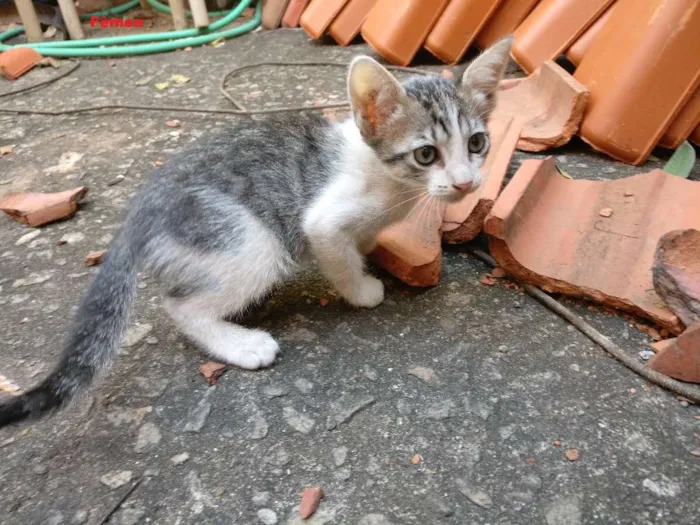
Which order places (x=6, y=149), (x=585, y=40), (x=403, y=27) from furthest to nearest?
(x=403, y=27)
(x=6, y=149)
(x=585, y=40)

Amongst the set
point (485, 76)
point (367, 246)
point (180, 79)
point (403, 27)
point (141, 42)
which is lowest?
point (141, 42)

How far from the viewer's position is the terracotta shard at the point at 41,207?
287cm

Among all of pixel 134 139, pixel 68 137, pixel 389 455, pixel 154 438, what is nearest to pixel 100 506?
pixel 154 438

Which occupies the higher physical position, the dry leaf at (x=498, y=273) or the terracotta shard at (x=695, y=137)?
the terracotta shard at (x=695, y=137)

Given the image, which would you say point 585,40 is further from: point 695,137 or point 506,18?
point 695,137

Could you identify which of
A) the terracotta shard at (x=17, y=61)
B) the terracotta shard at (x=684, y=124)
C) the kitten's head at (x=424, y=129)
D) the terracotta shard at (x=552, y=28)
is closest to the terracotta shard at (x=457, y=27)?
the terracotta shard at (x=552, y=28)

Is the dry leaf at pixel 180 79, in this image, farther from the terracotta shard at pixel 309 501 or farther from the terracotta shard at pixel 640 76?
the terracotta shard at pixel 309 501

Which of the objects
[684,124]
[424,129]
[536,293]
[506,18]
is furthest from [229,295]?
[506,18]

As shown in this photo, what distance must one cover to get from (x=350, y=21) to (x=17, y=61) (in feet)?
9.08

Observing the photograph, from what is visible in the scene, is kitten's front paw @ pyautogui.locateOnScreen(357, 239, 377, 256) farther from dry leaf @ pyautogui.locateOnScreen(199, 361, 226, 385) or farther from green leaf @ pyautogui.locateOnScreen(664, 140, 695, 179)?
green leaf @ pyautogui.locateOnScreen(664, 140, 695, 179)

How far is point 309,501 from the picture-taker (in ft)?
5.19

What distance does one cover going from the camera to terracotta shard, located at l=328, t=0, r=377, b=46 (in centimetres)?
470

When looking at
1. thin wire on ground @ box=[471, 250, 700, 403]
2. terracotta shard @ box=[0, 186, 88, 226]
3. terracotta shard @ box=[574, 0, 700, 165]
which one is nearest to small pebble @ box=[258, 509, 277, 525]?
thin wire on ground @ box=[471, 250, 700, 403]

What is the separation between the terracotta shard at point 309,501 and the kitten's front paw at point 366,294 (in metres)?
0.80
